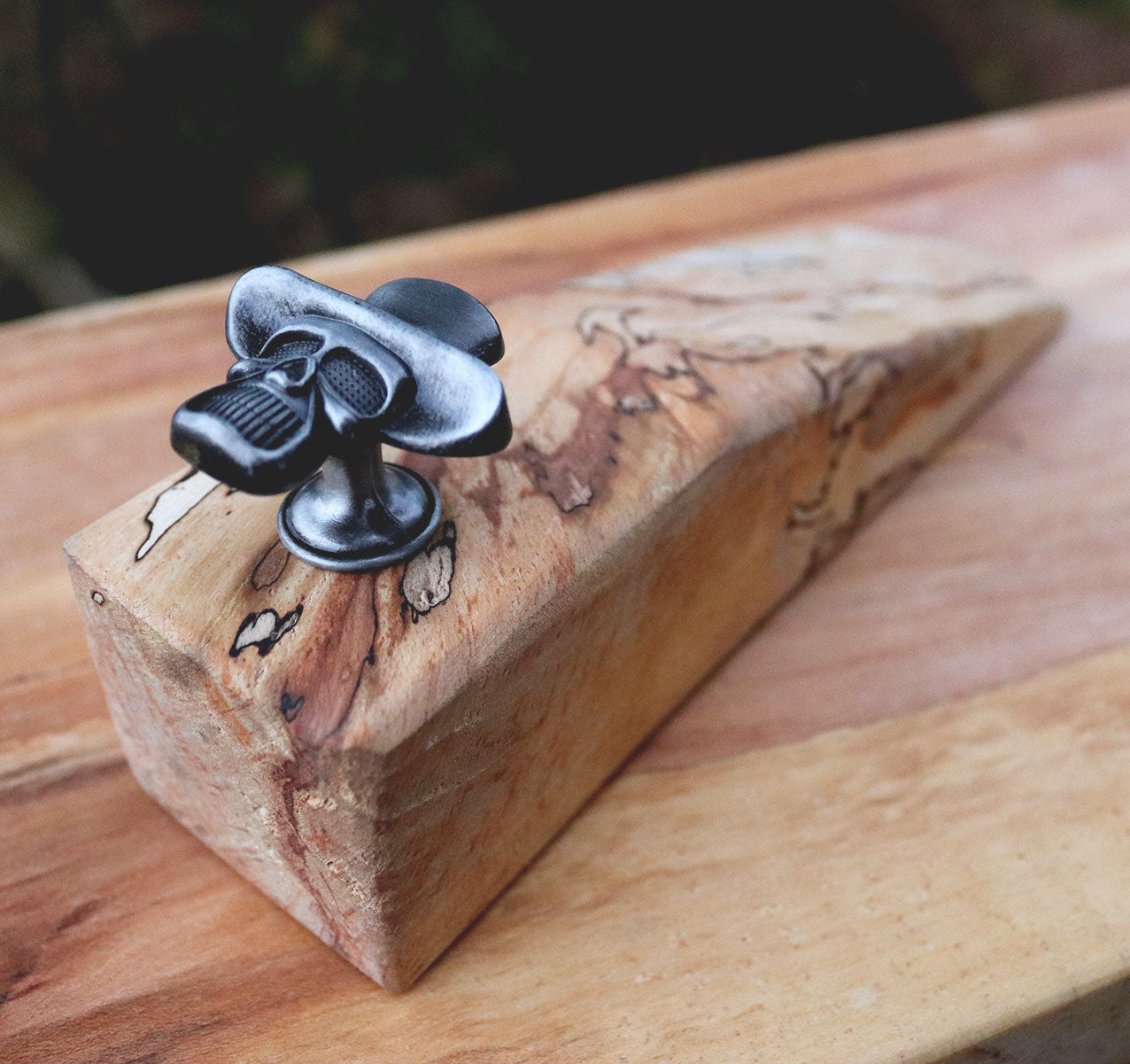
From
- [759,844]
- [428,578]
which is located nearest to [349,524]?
[428,578]

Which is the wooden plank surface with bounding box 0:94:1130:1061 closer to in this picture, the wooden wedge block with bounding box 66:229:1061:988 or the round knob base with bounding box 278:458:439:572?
the wooden wedge block with bounding box 66:229:1061:988

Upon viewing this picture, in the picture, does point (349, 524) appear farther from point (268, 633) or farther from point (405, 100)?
point (405, 100)

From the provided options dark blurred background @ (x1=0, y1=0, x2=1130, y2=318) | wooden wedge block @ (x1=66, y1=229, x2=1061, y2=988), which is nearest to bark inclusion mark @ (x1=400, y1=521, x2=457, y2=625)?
wooden wedge block @ (x1=66, y1=229, x2=1061, y2=988)

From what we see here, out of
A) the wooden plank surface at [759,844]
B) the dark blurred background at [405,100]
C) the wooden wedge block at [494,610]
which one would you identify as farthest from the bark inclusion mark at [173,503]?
the dark blurred background at [405,100]

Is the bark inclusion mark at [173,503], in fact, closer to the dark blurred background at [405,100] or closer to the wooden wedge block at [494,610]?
the wooden wedge block at [494,610]

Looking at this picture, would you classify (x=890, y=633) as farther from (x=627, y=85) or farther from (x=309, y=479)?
(x=627, y=85)
